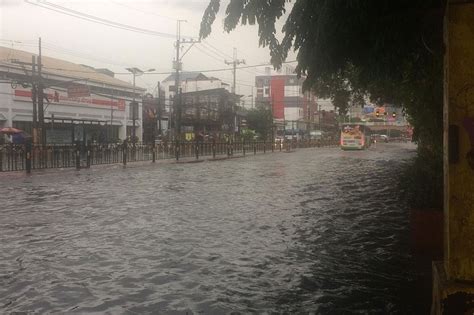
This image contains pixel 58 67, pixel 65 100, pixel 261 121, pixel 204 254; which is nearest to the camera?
pixel 204 254

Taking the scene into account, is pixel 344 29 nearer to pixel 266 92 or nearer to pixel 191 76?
pixel 191 76

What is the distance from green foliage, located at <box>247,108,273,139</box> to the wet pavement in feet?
172

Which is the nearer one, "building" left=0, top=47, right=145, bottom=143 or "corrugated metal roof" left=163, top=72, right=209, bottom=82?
"building" left=0, top=47, right=145, bottom=143

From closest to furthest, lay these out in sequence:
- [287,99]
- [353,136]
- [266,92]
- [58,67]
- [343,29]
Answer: [343,29] < [58,67] < [353,136] < [287,99] < [266,92]

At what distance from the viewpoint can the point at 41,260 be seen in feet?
22.4

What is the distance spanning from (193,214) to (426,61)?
5787mm

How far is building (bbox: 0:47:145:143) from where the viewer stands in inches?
1475

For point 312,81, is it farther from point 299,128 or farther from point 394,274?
point 299,128

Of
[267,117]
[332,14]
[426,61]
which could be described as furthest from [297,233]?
[267,117]

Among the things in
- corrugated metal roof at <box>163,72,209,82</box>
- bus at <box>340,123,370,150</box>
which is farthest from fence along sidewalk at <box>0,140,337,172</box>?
corrugated metal roof at <box>163,72,209,82</box>

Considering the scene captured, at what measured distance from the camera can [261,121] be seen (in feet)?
219

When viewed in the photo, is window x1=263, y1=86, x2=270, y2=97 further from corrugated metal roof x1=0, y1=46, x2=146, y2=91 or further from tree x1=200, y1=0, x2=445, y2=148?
tree x1=200, y1=0, x2=445, y2=148

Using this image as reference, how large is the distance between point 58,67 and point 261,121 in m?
28.8

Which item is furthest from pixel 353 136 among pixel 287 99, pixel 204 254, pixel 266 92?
pixel 204 254
